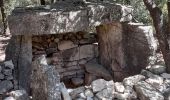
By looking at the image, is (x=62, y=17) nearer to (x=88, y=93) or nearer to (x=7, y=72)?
(x=7, y=72)

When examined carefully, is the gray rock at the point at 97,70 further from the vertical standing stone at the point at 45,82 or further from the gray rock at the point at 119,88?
the vertical standing stone at the point at 45,82

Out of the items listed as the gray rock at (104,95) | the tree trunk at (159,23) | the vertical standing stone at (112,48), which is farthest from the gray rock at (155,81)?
the vertical standing stone at (112,48)

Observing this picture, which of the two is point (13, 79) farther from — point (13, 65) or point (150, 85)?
point (150, 85)

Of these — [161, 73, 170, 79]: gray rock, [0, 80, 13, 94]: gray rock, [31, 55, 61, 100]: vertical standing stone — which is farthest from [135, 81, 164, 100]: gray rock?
[0, 80, 13, 94]: gray rock

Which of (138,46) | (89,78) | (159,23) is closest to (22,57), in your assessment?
(89,78)

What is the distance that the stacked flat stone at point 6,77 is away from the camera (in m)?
6.30

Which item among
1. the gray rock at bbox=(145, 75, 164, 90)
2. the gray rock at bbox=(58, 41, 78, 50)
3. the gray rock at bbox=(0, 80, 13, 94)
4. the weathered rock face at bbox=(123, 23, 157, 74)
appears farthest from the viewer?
the gray rock at bbox=(58, 41, 78, 50)

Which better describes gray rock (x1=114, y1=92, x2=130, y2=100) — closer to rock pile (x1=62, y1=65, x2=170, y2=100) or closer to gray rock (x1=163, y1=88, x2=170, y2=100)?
rock pile (x1=62, y1=65, x2=170, y2=100)

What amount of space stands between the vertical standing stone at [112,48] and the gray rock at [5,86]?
2.74 meters

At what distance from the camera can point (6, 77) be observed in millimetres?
6469

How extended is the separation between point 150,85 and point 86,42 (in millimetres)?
3666

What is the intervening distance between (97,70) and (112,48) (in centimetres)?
70

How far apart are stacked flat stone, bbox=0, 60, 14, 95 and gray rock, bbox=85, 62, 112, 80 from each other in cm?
229

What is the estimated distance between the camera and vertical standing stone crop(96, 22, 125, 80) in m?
7.70
